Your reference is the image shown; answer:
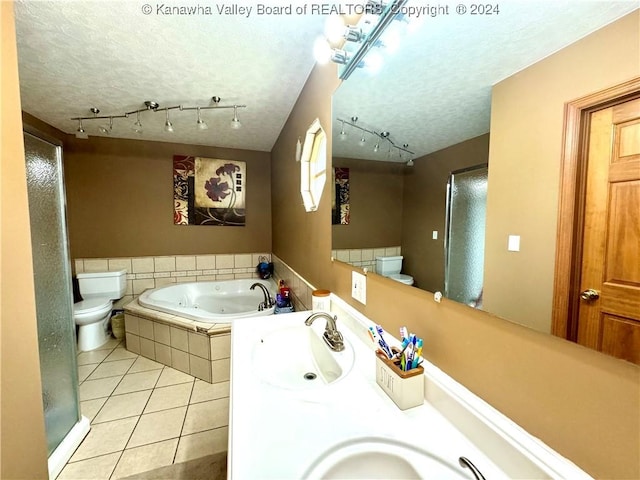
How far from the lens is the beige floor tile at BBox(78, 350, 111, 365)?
2338 mm

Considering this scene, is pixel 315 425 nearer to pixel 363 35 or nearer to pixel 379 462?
pixel 379 462

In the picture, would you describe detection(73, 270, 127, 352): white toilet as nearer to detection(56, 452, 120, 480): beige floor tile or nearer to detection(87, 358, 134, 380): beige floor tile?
detection(87, 358, 134, 380): beige floor tile

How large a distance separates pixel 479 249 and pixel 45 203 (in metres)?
1.92

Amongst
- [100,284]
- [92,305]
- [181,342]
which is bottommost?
[181,342]

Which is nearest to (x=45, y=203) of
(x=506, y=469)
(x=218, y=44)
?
(x=218, y=44)

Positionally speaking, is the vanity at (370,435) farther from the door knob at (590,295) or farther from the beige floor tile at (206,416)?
the beige floor tile at (206,416)

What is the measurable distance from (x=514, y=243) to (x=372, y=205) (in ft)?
1.98

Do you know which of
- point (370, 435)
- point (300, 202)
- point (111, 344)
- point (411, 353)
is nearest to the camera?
point (370, 435)

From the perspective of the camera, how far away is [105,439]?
1.49 meters

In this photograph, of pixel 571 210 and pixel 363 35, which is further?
pixel 363 35

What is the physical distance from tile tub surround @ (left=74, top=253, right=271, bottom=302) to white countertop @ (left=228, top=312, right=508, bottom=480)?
2894 mm

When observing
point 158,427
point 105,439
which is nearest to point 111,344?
point 105,439

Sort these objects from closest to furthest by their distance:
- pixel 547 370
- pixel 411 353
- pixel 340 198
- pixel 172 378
→ 1. pixel 547 370
2. pixel 411 353
3. pixel 340 198
4. pixel 172 378

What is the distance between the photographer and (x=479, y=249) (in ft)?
1.92
